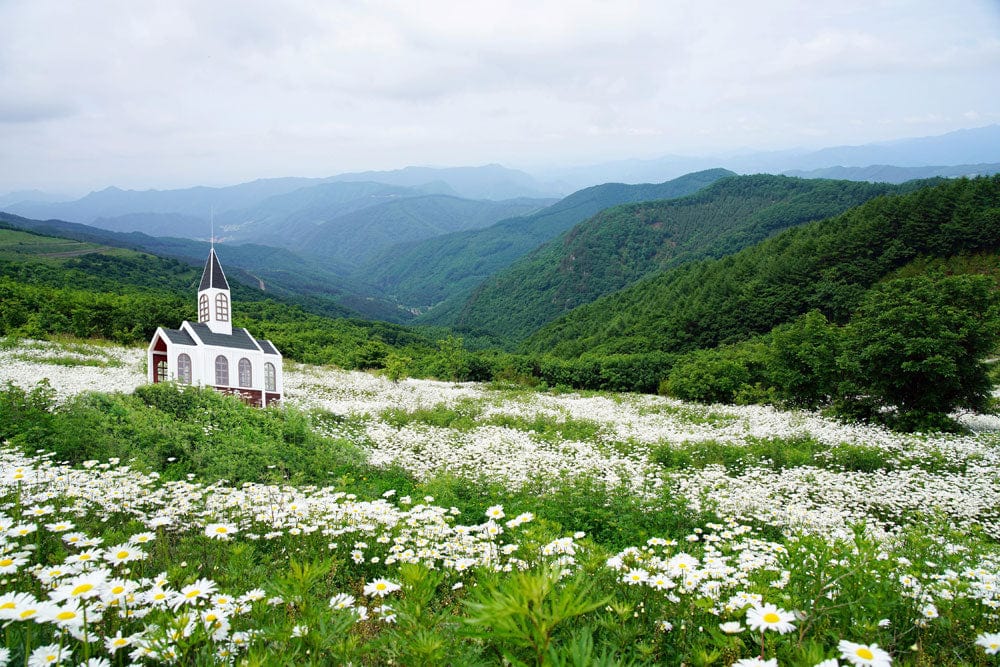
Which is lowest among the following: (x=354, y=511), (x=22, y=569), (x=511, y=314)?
(x=511, y=314)

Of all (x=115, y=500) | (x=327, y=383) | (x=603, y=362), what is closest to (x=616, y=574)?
(x=115, y=500)

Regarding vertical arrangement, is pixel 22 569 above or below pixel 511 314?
above

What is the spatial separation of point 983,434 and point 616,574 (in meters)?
18.2

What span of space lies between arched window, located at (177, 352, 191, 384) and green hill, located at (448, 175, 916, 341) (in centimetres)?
13806

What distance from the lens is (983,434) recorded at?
16.1 m

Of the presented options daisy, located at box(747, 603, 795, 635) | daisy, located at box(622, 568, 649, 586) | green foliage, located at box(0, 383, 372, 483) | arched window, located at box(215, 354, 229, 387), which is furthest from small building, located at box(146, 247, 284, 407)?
daisy, located at box(747, 603, 795, 635)

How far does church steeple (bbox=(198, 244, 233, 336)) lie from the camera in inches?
857

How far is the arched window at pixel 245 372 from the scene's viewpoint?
2144cm

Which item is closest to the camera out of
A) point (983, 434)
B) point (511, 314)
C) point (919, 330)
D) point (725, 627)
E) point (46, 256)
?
point (725, 627)

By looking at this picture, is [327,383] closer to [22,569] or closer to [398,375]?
[398,375]

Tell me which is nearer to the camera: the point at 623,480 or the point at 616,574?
the point at 616,574

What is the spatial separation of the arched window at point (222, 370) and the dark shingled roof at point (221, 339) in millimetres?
575

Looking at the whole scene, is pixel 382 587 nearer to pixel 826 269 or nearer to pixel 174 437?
pixel 174 437

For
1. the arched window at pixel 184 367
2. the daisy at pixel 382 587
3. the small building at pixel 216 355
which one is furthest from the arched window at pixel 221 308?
the daisy at pixel 382 587
